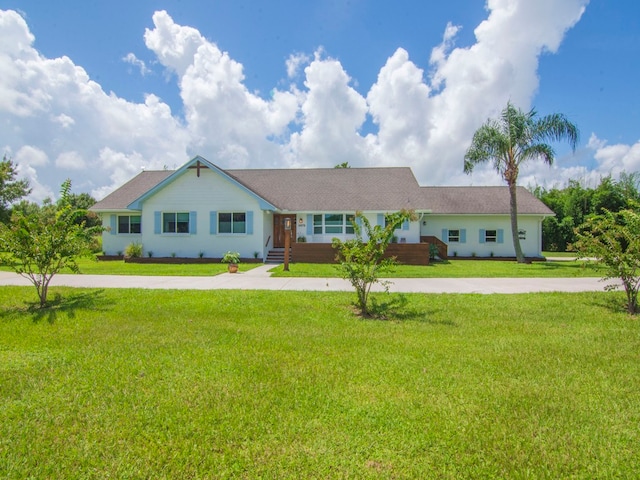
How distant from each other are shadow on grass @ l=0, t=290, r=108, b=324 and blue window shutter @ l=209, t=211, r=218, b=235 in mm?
10102

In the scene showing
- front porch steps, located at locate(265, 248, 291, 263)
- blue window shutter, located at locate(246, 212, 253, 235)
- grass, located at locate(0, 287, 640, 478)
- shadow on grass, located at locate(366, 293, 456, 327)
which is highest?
blue window shutter, located at locate(246, 212, 253, 235)

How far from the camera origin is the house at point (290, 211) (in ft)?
61.5

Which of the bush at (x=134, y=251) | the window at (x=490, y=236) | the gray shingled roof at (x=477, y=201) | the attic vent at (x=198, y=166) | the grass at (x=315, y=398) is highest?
the attic vent at (x=198, y=166)

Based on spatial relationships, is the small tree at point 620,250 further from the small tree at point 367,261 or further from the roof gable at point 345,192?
the roof gable at point 345,192

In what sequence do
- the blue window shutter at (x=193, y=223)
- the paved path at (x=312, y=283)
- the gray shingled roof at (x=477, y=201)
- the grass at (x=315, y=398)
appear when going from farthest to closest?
the gray shingled roof at (x=477, y=201) → the blue window shutter at (x=193, y=223) → the paved path at (x=312, y=283) → the grass at (x=315, y=398)

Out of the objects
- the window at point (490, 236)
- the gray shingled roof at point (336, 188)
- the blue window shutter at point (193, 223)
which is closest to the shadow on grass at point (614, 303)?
the gray shingled roof at point (336, 188)

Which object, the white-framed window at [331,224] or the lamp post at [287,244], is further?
the white-framed window at [331,224]

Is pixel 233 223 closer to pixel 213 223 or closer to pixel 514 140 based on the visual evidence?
pixel 213 223

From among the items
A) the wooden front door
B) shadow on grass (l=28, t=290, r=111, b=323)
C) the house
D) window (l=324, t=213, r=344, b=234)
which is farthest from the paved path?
window (l=324, t=213, r=344, b=234)

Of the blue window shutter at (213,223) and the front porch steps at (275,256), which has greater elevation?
the blue window shutter at (213,223)

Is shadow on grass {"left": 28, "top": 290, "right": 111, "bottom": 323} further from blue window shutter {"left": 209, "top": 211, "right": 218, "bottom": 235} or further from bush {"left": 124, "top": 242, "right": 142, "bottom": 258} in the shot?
bush {"left": 124, "top": 242, "right": 142, "bottom": 258}

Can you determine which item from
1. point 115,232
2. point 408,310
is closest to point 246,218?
point 115,232

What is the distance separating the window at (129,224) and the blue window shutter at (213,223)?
5.44 m

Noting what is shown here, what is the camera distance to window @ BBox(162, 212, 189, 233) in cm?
1920
